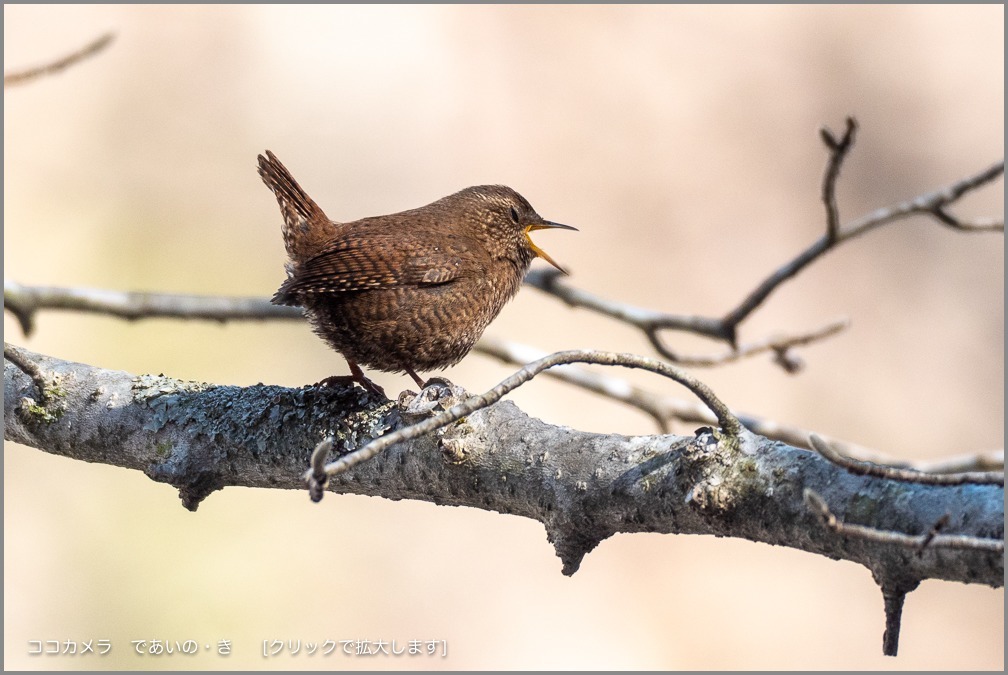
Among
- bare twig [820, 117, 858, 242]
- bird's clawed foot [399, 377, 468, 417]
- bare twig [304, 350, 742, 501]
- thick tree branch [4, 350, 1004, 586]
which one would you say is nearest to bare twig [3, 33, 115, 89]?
thick tree branch [4, 350, 1004, 586]

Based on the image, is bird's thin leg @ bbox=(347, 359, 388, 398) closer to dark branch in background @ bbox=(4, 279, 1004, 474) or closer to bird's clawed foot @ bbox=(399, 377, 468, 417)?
bird's clawed foot @ bbox=(399, 377, 468, 417)

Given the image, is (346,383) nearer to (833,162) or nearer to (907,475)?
(907,475)

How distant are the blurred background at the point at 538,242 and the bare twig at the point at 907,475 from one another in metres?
4.12

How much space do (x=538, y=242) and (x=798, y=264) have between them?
8.80ft

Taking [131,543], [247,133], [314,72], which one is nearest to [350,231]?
[131,543]

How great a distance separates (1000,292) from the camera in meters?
6.57

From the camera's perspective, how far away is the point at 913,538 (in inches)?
55.1

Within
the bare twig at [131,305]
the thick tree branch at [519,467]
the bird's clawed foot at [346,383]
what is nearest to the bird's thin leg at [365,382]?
the bird's clawed foot at [346,383]

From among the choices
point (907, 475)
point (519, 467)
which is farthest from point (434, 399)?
point (907, 475)

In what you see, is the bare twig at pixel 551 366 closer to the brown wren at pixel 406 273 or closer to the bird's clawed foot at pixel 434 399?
the bird's clawed foot at pixel 434 399

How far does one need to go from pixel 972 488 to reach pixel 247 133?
6.24 meters

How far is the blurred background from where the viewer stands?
216 inches

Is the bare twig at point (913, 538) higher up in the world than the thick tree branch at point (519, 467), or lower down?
higher up

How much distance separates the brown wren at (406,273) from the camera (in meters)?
2.92
